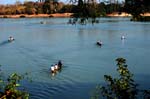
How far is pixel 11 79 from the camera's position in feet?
20.9

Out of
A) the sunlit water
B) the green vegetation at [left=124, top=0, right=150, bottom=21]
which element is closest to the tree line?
the green vegetation at [left=124, top=0, right=150, bottom=21]

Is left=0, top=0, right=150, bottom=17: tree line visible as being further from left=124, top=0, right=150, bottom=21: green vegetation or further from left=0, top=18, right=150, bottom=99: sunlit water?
left=0, top=18, right=150, bottom=99: sunlit water

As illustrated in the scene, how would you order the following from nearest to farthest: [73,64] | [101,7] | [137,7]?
[137,7]
[101,7]
[73,64]

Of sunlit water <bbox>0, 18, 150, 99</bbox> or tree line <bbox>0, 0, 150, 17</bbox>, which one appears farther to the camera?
sunlit water <bbox>0, 18, 150, 99</bbox>

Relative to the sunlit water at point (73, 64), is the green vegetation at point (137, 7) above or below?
above

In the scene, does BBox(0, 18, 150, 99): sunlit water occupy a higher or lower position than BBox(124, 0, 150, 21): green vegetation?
lower

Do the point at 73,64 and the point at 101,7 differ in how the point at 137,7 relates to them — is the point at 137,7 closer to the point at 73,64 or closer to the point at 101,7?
the point at 101,7

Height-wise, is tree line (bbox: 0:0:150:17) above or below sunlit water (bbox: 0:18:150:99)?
above

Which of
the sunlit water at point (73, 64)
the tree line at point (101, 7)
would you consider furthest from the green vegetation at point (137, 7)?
the sunlit water at point (73, 64)

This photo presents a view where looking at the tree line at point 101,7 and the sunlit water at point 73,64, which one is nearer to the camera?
the tree line at point 101,7

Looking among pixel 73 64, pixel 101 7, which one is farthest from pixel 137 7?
pixel 73 64

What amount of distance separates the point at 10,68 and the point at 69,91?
42.6ft

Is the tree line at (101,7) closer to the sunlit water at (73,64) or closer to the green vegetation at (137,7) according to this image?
the green vegetation at (137,7)

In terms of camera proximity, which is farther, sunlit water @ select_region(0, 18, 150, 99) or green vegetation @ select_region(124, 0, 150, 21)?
sunlit water @ select_region(0, 18, 150, 99)
